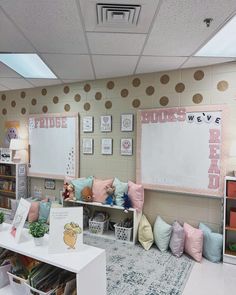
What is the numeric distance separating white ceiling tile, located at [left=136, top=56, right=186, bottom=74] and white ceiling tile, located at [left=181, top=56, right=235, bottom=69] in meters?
0.10

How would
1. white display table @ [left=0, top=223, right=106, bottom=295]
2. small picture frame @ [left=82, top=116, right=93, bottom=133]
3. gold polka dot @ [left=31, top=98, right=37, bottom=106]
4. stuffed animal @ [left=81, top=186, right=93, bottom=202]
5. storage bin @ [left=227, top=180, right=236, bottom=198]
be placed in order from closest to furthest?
white display table @ [left=0, top=223, right=106, bottom=295] → storage bin @ [left=227, top=180, right=236, bottom=198] → stuffed animal @ [left=81, top=186, right=93, bottom=202] → small picture frame @ [left=82, top=116, right=93, bottom=133] → gold polka dot @ [left=31, top=98, right=37, bottom=106]

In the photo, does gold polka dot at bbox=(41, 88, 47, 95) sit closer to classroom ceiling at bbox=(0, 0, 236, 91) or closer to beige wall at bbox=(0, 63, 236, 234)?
beige wall at bbox=(0, 63, 236, 234)

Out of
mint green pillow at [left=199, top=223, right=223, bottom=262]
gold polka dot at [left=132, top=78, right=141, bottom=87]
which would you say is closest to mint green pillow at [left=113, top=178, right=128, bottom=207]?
mint green pillow at [left=199, top=223, right=223, bottom=262]

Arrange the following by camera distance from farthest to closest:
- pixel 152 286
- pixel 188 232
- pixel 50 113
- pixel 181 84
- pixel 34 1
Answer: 1. pixel 50 113
2. pixel 181 84
3. pixel 188 232
4. pixel 152 286
5. pixel 34 1

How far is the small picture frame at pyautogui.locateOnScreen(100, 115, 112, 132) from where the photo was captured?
369 cm

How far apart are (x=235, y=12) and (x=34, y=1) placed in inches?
60.7

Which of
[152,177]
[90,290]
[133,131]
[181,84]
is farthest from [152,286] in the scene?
[181,84]

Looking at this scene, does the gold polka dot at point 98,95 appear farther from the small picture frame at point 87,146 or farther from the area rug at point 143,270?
the area rug at point 143,270

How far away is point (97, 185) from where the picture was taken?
3.54 meters

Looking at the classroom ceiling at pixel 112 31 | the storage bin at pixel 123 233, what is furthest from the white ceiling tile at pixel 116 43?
the storage bin at pixel 123 233

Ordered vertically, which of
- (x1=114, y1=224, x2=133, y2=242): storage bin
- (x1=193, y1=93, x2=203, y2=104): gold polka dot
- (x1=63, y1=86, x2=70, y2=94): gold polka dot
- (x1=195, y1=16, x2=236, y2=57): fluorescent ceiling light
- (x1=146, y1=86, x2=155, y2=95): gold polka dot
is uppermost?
(x1=195, y1=16, x2=236, y2=57): fluorescent ceiling light

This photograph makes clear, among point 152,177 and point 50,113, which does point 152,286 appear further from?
point 50,113

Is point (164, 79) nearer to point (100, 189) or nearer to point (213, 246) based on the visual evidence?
point (100, 189)

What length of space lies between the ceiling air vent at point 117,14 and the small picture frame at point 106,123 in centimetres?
186
